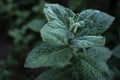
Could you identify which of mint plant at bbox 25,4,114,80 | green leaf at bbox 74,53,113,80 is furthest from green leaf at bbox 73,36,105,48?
green leaf at bbox 74,53,113,80

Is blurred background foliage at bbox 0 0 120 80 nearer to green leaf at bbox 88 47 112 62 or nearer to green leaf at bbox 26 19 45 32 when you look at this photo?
green leaf at bbox 26 19 45 32

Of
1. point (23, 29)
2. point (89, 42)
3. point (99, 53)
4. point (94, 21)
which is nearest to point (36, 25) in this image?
point (23, 29)

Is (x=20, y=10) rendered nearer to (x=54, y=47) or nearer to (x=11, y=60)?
(x=11, y=60)

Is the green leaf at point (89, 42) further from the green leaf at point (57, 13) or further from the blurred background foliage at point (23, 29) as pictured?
the blurred background foliage at point (23, 29)

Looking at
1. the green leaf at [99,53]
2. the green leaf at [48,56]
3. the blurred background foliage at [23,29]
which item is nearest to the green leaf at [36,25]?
the blurred background foliage at [23,29]

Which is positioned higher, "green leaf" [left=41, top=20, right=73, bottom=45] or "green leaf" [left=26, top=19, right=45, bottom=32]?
"green leaf" [left=41, top=20, right=73, bottom=45]

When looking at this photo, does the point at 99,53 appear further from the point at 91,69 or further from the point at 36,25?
the point at 36,25

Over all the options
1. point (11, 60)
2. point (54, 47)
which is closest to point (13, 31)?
point (11, 60)
